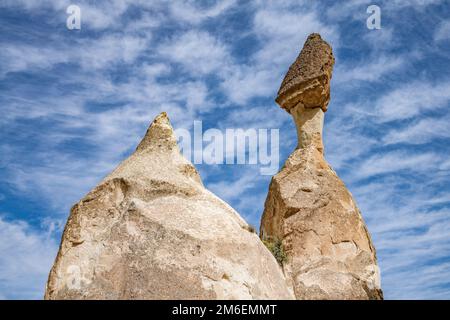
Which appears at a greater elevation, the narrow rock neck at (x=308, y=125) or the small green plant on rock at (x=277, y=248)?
the narrow rock neck at (x=308, y=125)

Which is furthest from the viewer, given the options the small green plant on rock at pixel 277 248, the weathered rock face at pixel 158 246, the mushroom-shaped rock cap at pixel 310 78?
the mushroom-shaped rock cap at pixel 310 78

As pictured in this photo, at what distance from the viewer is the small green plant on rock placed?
11.7 m

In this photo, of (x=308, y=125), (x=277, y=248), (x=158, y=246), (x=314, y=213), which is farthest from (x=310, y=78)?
(x=158, y=246)

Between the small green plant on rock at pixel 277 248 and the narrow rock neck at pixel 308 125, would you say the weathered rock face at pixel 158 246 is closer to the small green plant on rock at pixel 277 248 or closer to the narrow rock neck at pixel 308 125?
the small green plant on rock at pixel 277 248

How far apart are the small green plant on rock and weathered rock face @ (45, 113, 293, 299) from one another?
16.7 feet

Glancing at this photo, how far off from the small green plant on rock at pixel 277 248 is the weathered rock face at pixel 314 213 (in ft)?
0.30

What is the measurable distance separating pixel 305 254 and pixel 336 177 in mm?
2277

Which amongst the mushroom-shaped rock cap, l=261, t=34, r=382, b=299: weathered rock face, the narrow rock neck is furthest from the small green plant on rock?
the mushroom-shaped rock cap

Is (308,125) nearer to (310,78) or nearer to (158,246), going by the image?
(310,78)

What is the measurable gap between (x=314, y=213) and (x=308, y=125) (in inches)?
104

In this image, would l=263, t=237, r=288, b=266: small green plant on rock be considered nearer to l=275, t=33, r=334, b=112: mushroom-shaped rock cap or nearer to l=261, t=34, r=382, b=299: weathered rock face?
l=261, t=34, r=382, b=299: weathered rock face

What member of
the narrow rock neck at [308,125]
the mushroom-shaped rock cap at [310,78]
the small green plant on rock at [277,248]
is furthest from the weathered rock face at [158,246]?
the mushroom-shaped rock cap at [310,78]

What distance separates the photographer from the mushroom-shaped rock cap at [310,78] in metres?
14.0
